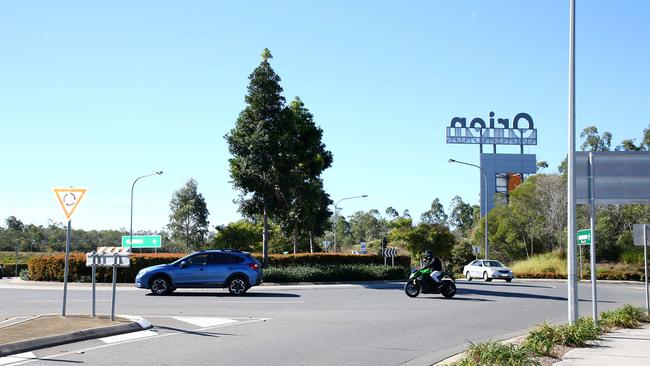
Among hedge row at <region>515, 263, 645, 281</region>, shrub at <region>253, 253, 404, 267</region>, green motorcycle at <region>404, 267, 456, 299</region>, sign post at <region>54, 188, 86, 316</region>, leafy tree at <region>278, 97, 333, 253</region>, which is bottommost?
hedge row at <region>515, 263, 645, 281</region>

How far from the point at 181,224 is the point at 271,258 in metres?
41.1

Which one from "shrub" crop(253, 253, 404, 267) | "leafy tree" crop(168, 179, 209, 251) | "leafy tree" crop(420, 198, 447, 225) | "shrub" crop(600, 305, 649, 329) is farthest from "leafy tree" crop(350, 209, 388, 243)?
"shrub" crop(600, 305, 649, 329)

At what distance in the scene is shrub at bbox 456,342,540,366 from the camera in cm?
902

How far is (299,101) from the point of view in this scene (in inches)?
1681

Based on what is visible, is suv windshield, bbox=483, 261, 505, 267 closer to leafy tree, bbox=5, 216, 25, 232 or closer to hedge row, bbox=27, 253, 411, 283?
hedge row, bbox=27, 253, 411, 283

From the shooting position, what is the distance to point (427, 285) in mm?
23203

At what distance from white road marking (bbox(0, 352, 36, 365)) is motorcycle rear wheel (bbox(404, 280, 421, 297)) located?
15.1 m

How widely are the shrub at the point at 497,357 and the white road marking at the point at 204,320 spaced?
20.9 ft

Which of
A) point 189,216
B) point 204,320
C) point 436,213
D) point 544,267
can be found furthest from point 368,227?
point 204,320

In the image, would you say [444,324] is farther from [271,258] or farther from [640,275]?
[640,275]

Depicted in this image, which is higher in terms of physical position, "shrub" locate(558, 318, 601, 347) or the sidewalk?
"shrub" locate(558, 318, 601, 347)

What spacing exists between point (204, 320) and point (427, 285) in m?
10.00

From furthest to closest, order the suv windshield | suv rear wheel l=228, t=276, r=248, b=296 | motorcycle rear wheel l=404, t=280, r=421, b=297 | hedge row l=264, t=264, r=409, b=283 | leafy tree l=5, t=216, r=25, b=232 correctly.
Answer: leafy tree l=5, t=216, r=25, b=232, the suv windshield, hedge row l=264, t=264, r=409, b=283, suv rear wheel l=228, t=276, r=248, b=296, motorcycle rear wheel l=404, t=280, r=421, b=297

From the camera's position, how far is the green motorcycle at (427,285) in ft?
76.1
